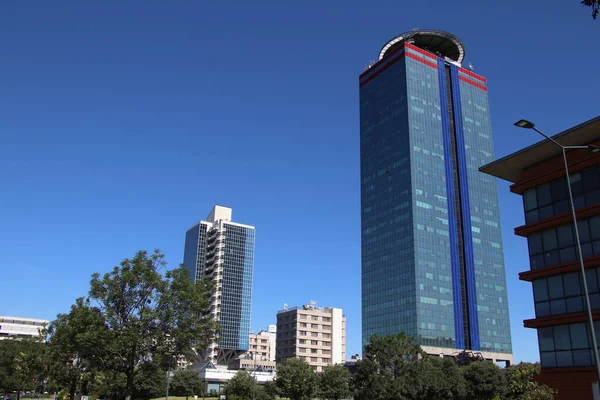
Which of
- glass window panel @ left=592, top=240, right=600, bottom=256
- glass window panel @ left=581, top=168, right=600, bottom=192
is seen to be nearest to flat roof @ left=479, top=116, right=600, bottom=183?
glass window panel @ left=581, top=168, right=600, bottom=192

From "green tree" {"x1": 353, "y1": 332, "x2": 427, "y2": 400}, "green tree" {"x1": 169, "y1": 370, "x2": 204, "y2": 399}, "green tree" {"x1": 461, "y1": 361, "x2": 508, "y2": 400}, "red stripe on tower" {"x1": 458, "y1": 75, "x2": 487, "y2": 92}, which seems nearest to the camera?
"green tree" {"x1": 353, "y1": 332, "x2": 427, "y2": 400}

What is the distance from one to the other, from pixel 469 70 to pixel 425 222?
58.3 m

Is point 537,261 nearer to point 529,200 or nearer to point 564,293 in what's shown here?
point 564,293

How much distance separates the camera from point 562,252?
139 feet

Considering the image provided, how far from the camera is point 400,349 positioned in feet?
222

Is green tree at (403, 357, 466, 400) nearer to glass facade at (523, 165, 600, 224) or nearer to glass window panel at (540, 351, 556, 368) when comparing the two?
glass window panel at (540, 351, 556, 368)

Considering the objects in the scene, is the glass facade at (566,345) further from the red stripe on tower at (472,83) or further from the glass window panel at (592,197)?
the red stripe on tower at (472,83)

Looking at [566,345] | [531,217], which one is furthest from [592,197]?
[566,345]

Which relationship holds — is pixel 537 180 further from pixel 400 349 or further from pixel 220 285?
pixel 220 285

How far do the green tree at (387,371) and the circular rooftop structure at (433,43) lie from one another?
12392cm

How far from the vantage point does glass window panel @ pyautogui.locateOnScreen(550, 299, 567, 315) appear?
135 ft

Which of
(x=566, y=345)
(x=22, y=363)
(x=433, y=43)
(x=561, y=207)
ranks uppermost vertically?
(x=433, y=43)

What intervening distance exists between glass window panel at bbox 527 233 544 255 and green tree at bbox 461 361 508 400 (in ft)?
137

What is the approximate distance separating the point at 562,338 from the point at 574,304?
2765 millimetres
